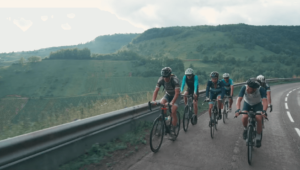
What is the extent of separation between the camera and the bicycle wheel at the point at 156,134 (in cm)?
491

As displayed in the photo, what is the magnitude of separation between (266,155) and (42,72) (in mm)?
94235

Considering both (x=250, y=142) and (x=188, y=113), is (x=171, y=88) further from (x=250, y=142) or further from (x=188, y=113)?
(x=250, y=142)

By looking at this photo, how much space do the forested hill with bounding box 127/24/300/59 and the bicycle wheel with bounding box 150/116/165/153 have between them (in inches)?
4211

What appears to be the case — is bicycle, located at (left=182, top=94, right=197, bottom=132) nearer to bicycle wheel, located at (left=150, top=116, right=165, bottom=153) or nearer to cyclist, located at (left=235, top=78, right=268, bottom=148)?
bicycle wheel, located at (left=150, top=116, right=165, bottom=153)

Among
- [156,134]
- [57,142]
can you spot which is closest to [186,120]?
[156,134]

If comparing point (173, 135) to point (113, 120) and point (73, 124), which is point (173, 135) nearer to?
point (113, 120)

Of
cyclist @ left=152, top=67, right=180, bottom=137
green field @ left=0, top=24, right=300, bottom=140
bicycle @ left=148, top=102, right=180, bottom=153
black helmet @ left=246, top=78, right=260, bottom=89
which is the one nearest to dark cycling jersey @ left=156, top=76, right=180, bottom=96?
cyclist @ left=152, top=67, right=180, bottom=137

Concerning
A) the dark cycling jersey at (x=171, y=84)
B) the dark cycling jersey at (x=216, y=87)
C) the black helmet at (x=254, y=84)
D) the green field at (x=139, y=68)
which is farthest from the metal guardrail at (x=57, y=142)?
the green field at (x=139, y=68)

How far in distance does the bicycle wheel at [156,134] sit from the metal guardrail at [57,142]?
98 cm

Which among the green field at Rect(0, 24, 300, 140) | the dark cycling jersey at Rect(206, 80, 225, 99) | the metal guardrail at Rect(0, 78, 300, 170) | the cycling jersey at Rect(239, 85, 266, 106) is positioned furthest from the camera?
the green field at Rect(0, 24, 300, 140)

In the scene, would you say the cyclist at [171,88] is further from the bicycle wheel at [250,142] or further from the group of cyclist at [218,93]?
the bicycle wheel at [250,142]

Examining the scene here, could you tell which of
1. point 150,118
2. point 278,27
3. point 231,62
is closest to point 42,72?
point 231,62

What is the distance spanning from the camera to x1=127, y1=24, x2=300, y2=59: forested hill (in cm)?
11294

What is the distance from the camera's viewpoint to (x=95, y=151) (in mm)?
4676
